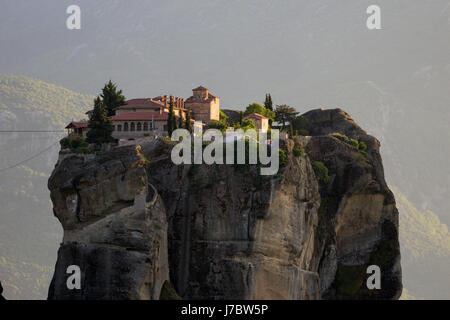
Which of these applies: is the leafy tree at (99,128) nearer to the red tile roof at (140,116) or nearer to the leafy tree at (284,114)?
the red tile roof at (140,116)

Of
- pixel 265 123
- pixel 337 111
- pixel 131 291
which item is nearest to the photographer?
pixel 131 291

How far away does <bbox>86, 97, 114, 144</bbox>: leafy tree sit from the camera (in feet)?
306

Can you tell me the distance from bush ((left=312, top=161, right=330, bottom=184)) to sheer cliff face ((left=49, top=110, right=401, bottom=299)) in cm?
79

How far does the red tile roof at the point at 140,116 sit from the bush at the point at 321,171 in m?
16.8

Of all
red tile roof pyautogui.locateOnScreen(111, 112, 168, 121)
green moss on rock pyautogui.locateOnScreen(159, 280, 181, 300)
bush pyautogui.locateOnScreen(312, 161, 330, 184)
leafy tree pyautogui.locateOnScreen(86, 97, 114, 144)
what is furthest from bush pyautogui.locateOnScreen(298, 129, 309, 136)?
green moss on rock pyautogui.locateOnScreen(159, 280, 181, 300)

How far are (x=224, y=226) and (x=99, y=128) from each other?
52.5ft

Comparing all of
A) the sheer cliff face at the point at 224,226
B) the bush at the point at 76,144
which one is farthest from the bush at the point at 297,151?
the bush at the point at 76,144

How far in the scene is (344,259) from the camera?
103062 millimetres

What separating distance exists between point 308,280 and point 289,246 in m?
4.99

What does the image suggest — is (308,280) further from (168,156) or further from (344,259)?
(168,156)

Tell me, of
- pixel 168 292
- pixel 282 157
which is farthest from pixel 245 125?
pixel 168 292
